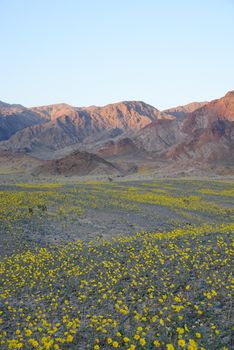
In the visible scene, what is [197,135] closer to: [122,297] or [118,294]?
[118,294]

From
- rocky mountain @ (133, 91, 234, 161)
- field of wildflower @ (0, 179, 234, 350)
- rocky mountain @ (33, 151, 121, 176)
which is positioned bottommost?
field of wildflower @ (0, 179, 234, 350)

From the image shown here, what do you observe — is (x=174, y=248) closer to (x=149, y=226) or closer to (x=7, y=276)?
(x=7, y=276)

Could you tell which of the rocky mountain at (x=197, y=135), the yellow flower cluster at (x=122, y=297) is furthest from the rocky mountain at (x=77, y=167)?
the yellow flower cluster at (x=122, y=297)

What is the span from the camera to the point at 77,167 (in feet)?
330

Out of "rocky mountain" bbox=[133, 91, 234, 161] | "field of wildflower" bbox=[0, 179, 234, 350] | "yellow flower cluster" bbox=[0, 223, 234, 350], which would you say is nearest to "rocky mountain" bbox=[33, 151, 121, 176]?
"rocky mountain" bbox=[133, 91, 234, 161]

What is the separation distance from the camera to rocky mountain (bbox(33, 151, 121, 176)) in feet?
318

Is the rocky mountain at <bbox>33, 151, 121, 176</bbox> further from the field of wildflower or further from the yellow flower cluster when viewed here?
the yellow flower cluster

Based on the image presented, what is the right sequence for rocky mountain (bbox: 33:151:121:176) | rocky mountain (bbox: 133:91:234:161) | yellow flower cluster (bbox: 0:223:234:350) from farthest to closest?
rocky mountain (bbox: 133:91:234:161) < rocky mountain (bbox: 33:151:121:176) < yellow flower cluster (bbox: 0:223:234:350)

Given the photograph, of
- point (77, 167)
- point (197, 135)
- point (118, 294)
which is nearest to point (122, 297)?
point (118, 294)

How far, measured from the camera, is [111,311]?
29.0 feet

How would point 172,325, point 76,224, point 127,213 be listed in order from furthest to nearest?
point 127,213, point 76,224, point 172,325

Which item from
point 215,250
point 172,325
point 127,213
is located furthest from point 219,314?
point 127,213

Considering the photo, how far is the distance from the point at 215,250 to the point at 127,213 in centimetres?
1546

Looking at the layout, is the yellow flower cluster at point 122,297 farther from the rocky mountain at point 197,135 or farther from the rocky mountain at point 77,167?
the rocky mountain at point 197,135
